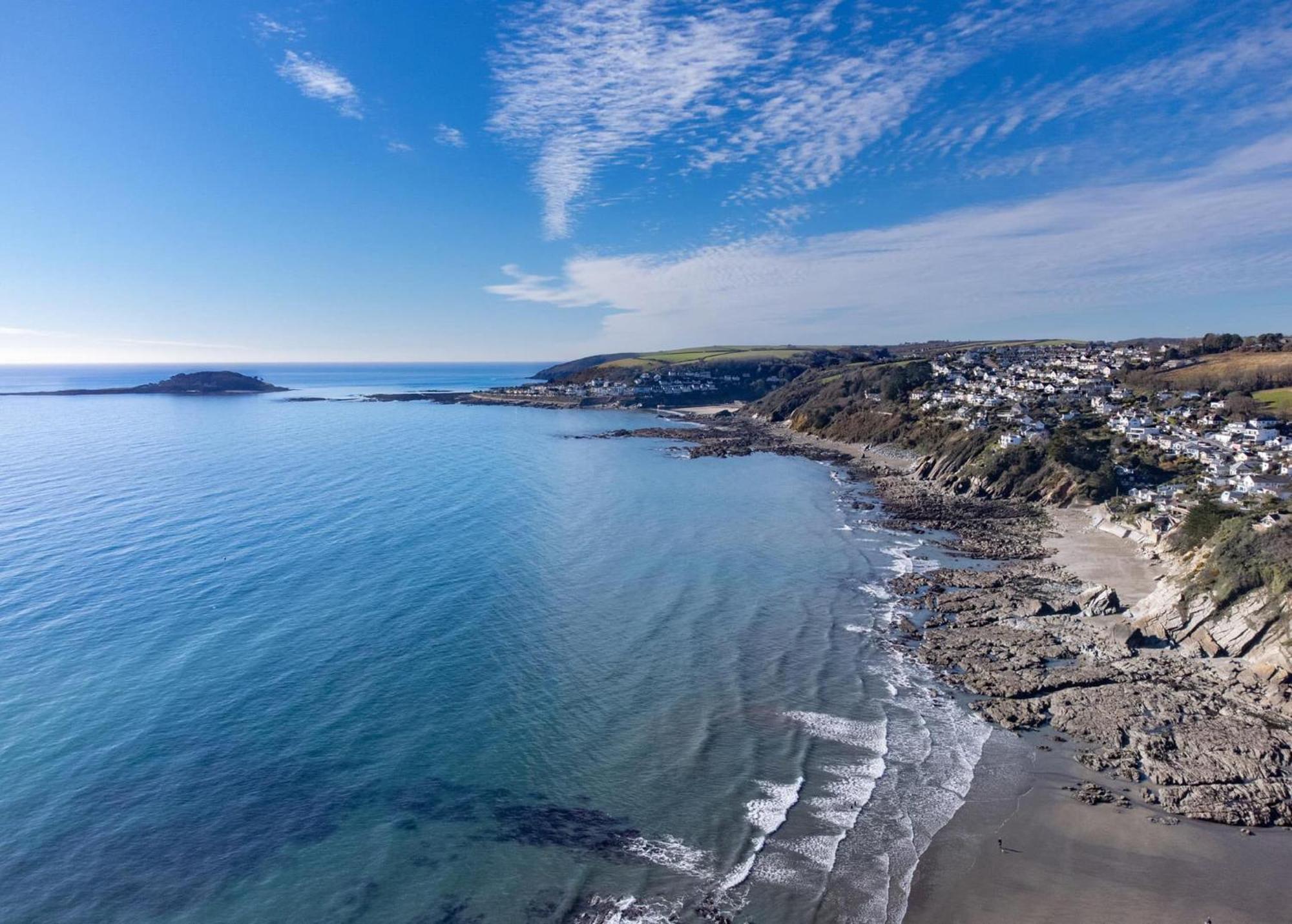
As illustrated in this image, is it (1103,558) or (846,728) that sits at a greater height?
(846,728)

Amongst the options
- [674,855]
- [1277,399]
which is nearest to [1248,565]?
[674,855]

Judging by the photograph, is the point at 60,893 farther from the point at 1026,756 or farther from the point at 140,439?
the point at 140,439

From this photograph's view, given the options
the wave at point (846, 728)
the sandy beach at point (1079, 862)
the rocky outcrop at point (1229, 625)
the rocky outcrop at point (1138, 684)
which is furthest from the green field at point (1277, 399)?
the wave at point (846, 728)

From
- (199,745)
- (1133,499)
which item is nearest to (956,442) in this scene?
(1133,499)

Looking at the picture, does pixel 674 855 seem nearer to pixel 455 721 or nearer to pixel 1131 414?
pixel 455 721

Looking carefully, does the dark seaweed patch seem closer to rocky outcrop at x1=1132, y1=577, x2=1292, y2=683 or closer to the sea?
the sea

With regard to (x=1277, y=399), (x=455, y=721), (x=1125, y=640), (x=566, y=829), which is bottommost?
(x=1125, y=640)
